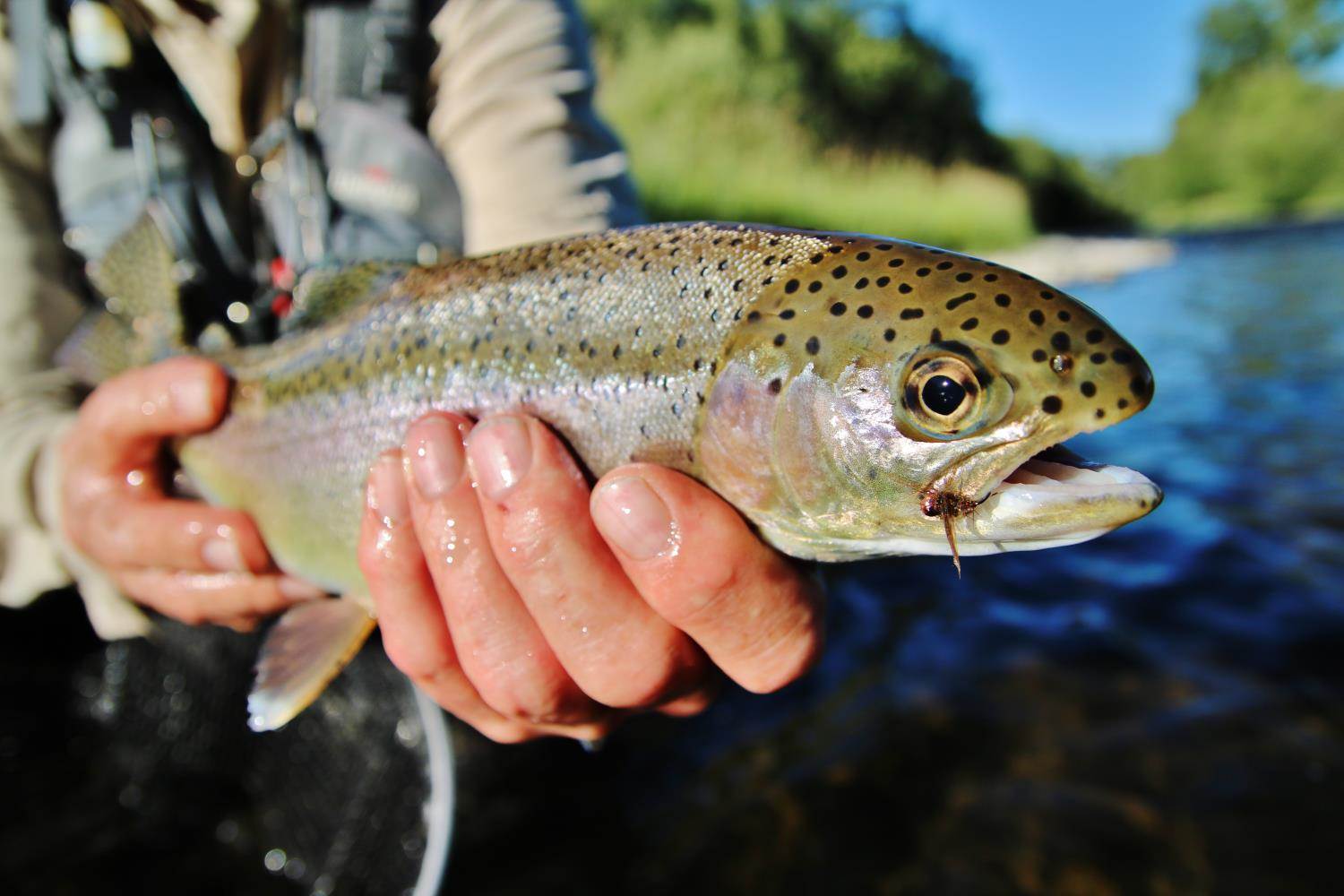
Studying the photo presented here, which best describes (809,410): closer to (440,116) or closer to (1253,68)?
(440,116)

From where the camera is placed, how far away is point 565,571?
1.54 meters

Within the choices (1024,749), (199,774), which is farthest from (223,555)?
(1024,749)

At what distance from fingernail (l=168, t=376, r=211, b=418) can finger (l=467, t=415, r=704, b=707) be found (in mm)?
795

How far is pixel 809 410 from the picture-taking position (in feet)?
4.33

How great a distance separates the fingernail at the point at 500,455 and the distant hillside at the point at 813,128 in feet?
23.9

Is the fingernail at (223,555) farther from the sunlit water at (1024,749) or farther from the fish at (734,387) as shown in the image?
the sunlit water at (1024,749)

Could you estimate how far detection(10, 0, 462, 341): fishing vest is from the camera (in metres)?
2.43

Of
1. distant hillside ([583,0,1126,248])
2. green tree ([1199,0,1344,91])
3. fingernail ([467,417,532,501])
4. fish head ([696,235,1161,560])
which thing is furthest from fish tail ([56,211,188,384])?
green tree ([1199,0,1344,91])

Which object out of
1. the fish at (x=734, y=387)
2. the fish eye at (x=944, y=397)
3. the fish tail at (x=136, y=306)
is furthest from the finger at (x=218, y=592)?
the fish eye at (x=944, y=397)

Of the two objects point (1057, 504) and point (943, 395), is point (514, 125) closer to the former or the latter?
point (943, 395)

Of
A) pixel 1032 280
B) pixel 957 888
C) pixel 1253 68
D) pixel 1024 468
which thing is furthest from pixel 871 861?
pixel 1253 68

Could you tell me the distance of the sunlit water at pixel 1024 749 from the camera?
279 cm

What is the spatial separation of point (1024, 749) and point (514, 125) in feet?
9.33

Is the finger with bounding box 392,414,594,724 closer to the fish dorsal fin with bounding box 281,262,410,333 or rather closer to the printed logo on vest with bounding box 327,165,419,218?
the fish dorsal fin with bounding box 281,262,410,333
